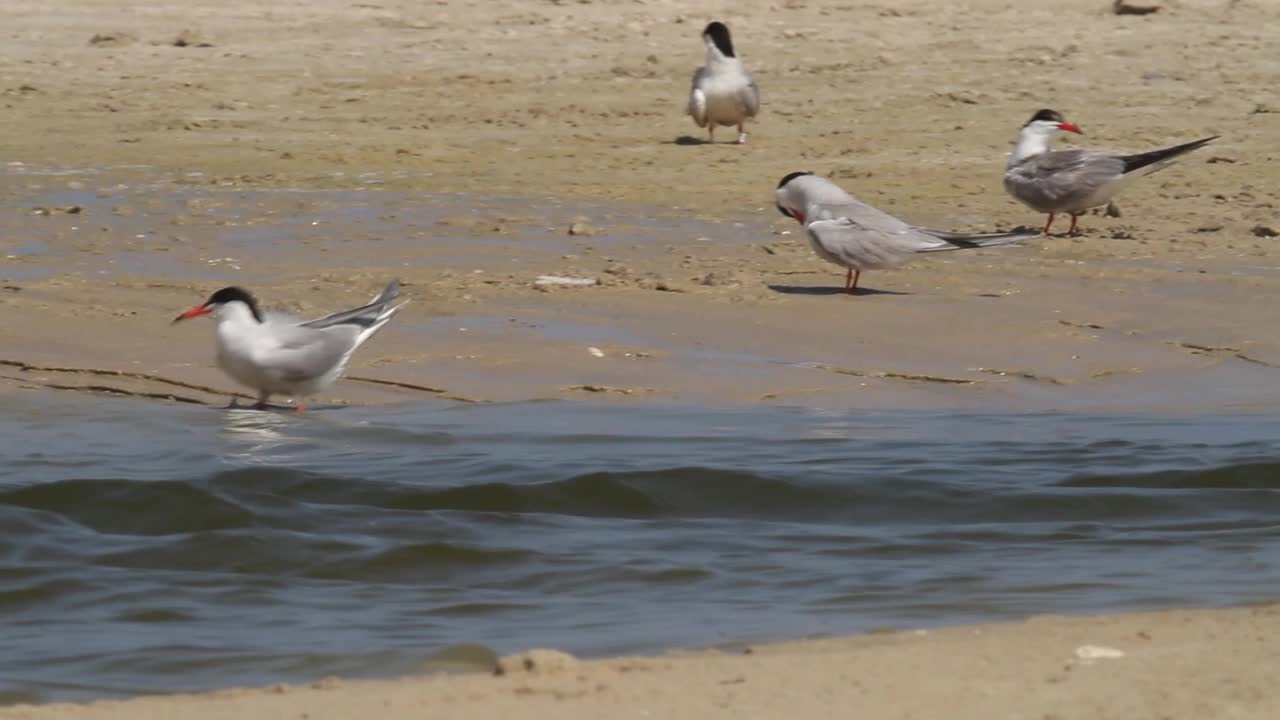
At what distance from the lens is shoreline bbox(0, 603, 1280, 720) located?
3840 millimetres

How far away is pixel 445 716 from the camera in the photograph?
387cm

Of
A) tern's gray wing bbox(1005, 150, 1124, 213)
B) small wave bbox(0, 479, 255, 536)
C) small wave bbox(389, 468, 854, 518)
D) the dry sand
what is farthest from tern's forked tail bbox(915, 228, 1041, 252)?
small wave bbox(0, 479, 255, 536)

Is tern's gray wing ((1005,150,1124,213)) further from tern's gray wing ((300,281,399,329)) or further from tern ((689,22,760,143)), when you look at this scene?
tern's gray wing ((300,281,399,329))

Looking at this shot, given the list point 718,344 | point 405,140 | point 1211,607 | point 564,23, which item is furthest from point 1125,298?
point 564,23

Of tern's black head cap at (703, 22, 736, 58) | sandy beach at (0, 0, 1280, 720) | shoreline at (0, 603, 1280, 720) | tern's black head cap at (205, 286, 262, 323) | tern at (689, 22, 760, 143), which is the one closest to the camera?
shoreline at (0, 603, 1280, 720)

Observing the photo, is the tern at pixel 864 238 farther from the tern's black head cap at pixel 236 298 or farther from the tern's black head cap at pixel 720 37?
the tern's black head cap at pixel 720 37

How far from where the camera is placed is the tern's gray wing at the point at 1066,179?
11.6 metres

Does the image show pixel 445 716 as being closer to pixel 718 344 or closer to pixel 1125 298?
pixel 718 344

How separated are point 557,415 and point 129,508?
1.90 metres

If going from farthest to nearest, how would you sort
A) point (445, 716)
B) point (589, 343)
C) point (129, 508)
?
point (589, 343) → point (129, 508) → point (445, 716)

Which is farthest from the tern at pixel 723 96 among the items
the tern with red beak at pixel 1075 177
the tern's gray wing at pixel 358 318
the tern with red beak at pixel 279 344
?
the tern with red beak at pixel 279 344

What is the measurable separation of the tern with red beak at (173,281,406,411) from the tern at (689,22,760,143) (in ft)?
23.3

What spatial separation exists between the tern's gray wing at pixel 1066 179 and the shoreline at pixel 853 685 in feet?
23.5

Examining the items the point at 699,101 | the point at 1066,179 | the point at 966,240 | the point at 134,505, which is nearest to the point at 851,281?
the point at 966,240
